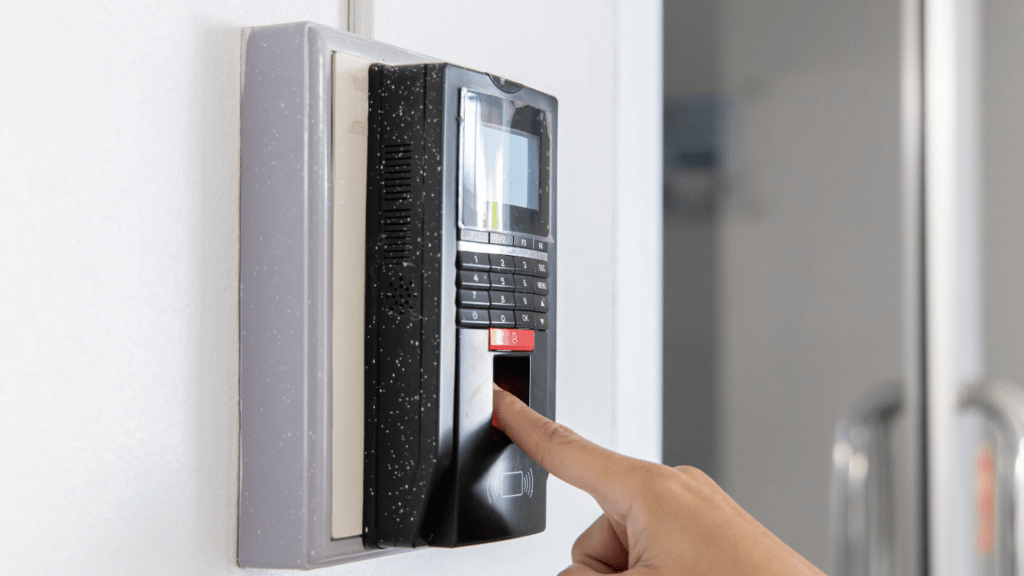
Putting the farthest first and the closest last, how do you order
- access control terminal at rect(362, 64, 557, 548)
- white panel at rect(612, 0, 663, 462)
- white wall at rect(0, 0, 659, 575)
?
white panel at rect(612, 0, 663, 462)
access control terminal at rect(362, 64, 557, 548)
white wall at rect(0, 0, 659, 575)

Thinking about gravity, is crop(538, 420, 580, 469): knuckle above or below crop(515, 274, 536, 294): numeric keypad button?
below

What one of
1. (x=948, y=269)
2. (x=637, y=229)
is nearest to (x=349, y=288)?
(x=637, y=229)

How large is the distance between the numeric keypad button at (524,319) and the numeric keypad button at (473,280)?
33 mm

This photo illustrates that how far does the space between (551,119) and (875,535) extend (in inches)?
35.9

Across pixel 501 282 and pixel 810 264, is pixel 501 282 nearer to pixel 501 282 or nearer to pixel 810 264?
pixel 501 282

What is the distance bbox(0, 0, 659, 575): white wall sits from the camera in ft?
1.15

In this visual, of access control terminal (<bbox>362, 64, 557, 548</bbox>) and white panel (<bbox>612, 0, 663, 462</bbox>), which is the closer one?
access control terminal (<bbox>362, 64, 557, 548</bbox>)

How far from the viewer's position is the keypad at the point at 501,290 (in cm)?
46

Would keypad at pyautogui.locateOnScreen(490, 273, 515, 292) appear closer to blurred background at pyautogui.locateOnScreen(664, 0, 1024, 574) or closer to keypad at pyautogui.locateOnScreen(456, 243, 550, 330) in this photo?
keypad at pyautogui.locateOnScreen(456, 243, 550, 330)

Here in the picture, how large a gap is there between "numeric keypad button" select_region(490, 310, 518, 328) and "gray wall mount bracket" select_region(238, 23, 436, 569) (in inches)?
3.7

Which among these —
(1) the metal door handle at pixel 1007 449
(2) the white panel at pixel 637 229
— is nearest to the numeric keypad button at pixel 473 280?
(2) the white panel at pixel 637 229

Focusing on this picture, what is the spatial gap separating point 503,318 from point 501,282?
21 millimetres

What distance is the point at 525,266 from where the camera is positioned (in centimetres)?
50

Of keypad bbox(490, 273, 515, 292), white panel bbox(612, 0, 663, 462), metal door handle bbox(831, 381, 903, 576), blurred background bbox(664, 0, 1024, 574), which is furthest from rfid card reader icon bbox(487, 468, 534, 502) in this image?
metal door handle bbox(831, 381, 903, 576)
